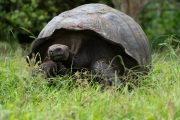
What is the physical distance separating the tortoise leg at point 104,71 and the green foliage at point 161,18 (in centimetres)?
647

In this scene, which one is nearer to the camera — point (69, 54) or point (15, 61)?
point (69, 54)

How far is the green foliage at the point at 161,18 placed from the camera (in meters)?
11.3

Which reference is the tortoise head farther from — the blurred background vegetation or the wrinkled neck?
the blurred background vegetation

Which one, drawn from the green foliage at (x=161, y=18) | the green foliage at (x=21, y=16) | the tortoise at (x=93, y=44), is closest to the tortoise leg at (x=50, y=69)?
the tortoise at (x=93, y=44)

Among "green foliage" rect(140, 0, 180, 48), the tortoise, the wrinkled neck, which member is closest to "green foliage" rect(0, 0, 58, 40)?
"green foliage" rect(140, 0, 180, 48)

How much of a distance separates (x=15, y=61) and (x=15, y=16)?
12.0 ft

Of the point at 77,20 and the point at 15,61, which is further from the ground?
the point at 77,20

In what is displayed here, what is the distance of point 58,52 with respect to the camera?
4008 mm

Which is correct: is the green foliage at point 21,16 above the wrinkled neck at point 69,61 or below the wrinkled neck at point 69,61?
above

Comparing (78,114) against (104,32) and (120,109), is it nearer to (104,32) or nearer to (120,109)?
(120,109)

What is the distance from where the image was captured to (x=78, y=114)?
8.73 ft

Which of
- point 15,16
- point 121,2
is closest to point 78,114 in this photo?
point 15,16

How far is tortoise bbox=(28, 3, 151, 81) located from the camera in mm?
4133

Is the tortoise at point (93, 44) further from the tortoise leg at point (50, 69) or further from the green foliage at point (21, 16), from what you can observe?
the green foliage at point (21, 16)
